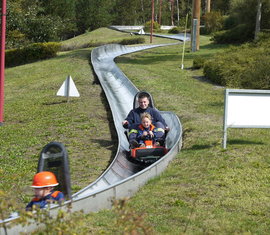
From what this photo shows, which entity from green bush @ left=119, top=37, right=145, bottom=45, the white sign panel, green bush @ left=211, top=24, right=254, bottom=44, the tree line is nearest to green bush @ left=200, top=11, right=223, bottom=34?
the tree line

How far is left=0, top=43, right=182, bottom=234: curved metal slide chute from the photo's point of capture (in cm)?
663

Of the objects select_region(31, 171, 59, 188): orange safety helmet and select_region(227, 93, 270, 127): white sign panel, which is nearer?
select_region(31, 171, 59, 188): orange safety helmet

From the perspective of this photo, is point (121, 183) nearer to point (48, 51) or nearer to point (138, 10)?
point (48, 51)

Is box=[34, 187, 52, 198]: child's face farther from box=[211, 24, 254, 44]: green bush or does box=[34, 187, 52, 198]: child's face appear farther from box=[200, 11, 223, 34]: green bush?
box=[200, 11, 223, 34]: green bush

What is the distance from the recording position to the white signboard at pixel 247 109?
10055mm

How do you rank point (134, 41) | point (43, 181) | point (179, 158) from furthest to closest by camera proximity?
point (134, 41)
point (179, 158)
point (43, 181)

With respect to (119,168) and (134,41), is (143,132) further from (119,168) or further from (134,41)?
(134,41)

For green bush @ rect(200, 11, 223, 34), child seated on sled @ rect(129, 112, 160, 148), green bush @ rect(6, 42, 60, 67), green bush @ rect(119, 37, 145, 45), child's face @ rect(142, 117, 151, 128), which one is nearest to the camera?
child seated on sled @ rect(129, 112, 160, 148)

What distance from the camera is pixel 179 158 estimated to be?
1013 centimetres

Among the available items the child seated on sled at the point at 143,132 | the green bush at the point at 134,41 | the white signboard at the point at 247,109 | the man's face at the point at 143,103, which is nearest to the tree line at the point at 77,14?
the green bush at the point at 134,41

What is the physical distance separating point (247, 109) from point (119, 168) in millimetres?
2736

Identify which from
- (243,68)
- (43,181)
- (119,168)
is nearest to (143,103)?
(119,168)

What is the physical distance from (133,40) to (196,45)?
55.4 feet

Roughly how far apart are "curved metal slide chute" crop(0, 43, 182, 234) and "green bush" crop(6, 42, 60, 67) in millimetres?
13297
